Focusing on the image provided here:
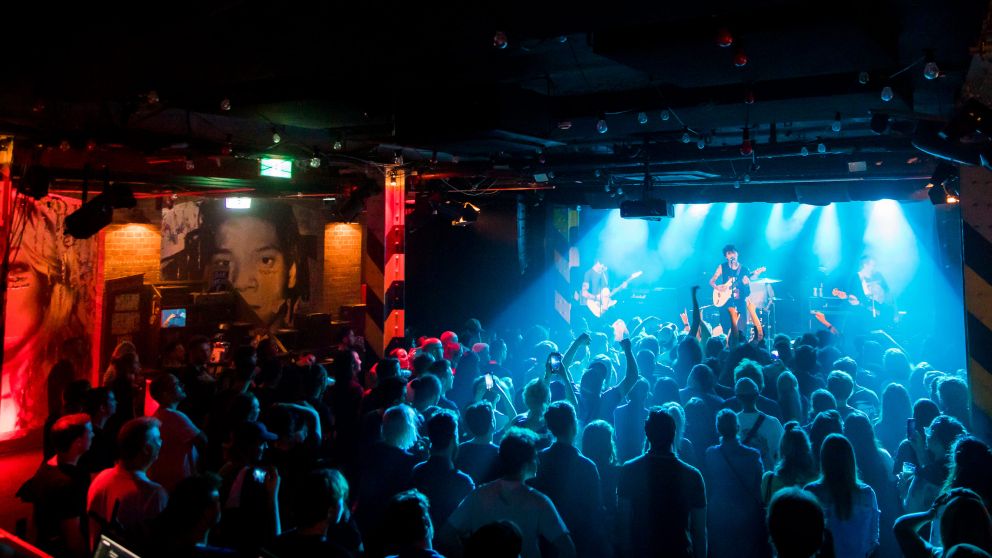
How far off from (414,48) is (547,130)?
1550 mm

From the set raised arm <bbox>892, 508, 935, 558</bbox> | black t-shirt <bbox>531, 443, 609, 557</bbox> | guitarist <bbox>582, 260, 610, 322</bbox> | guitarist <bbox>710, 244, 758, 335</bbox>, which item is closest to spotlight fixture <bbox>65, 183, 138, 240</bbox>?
black t-shirt <bbox>531, 443, 609, 557</bbox>

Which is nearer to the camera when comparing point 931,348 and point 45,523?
point 45,523

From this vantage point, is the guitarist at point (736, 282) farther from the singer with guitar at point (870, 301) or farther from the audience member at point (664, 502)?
the audience member at point (664, 502)

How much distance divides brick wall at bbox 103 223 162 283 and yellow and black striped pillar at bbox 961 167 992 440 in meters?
12.3

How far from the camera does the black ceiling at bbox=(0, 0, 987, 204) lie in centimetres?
351

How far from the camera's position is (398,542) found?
2.29m

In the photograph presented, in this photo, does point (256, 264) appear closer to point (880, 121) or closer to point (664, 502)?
point (880, 121)

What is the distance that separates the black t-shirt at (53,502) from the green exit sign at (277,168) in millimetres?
4766

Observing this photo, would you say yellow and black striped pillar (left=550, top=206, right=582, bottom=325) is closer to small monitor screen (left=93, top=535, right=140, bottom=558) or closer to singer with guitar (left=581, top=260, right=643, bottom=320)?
singer with guitar (left=581, top=260, right=643, bottom=320)

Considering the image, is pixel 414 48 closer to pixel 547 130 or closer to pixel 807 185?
pixel 547 130

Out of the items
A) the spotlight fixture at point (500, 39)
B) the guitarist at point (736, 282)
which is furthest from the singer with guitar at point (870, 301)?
the spotlight fixture at point (500, 39)

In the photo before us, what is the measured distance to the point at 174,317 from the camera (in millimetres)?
11688

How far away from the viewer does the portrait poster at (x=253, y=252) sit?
12672mm

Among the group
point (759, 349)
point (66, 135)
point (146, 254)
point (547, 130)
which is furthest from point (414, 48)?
point (146, 254)
